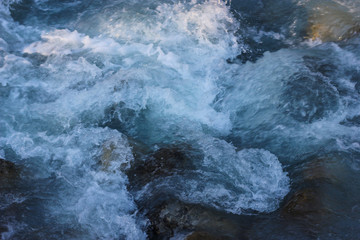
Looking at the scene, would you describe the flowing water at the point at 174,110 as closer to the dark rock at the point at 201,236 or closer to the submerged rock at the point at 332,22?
the submerged rock at the point at 332,22

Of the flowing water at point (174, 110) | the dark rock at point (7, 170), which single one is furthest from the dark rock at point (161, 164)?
the dark rock at point (7, 170)

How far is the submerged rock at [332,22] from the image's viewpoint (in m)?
6.46

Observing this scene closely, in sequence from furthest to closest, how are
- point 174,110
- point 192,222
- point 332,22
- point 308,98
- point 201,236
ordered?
point 332,22 < point 174,110 < point 308,98 < point 192,222 < point 201,236

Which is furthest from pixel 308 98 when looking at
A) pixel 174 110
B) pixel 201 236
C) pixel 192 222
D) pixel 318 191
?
pixel 201 236

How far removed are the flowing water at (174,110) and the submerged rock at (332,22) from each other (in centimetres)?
3

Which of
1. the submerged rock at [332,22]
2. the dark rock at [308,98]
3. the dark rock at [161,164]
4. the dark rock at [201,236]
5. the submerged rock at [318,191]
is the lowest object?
the dark rock at [161,164]

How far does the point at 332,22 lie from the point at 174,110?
3890 millimetres

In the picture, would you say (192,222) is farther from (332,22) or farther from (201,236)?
(332,22)

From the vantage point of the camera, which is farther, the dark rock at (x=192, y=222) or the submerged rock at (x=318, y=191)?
the submerged rock at (x=318, y=191)

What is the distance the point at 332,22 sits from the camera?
266 inches

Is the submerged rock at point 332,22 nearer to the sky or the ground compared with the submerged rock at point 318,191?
nearer to the sky

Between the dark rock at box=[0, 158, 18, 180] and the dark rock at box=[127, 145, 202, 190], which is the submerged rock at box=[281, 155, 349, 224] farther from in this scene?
the dark rock at box=[0, 158, 18, 180]

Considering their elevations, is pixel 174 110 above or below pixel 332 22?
below

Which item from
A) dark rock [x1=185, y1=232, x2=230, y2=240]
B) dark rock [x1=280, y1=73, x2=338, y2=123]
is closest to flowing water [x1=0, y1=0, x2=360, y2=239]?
dark rock [x1=280, y1=73, x2=338, y2=123]
